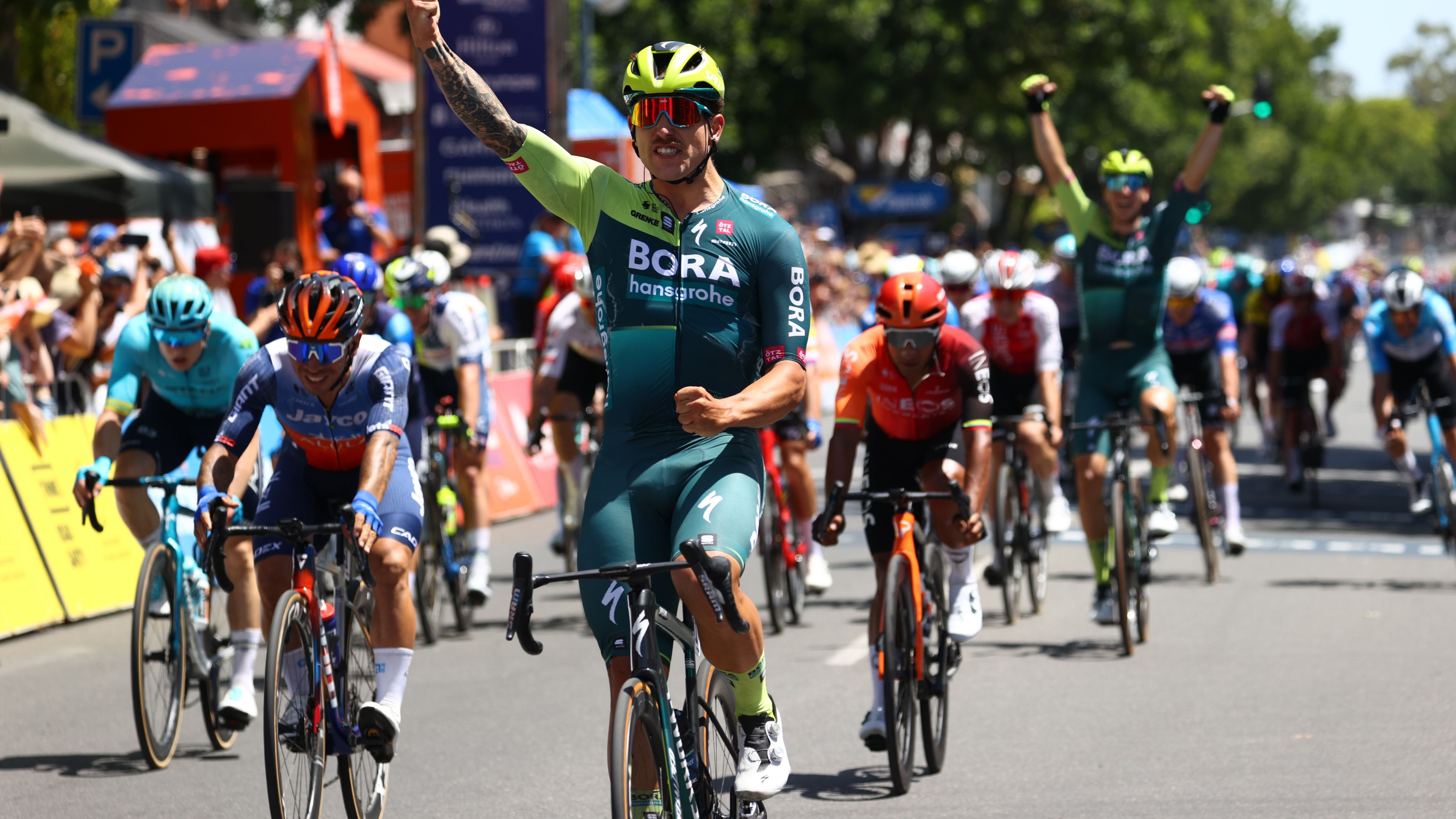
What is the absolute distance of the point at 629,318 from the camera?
4852 mm

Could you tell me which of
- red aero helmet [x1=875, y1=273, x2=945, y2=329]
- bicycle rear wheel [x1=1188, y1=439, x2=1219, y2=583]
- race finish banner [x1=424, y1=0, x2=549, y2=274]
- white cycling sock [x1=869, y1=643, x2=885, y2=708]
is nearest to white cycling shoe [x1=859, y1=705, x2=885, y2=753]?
white cycling sock [x1=869, y1=643, x2=885, y2=708]

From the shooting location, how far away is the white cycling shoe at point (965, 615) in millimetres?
7418

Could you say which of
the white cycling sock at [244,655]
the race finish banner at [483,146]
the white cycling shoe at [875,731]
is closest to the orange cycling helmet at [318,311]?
the white cycling sock at [244,655]

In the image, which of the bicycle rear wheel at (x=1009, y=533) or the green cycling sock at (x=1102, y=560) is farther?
the bicycle rear wheel at (x=1009, y=533)

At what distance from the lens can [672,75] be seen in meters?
4.79

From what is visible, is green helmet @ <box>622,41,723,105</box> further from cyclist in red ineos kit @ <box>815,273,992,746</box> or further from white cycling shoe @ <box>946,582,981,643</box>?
white cycling shoe @ <box>946,582,981,643</box>

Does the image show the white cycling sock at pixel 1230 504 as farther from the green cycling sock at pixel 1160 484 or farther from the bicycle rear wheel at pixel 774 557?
the bicycle rear wheel at pixel 774 557

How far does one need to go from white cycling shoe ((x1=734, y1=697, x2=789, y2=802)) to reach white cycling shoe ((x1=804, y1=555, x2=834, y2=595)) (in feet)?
17.9

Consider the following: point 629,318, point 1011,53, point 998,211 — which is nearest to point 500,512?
point 629,318

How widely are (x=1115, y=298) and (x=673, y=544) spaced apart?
20.9 feet

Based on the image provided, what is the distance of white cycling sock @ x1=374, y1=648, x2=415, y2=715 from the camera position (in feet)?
20.0

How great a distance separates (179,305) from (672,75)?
3572mm

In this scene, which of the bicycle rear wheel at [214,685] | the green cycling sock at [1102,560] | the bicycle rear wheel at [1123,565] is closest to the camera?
the bicycle rear wheel at [214,685]

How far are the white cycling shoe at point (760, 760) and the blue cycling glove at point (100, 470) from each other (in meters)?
3.52
